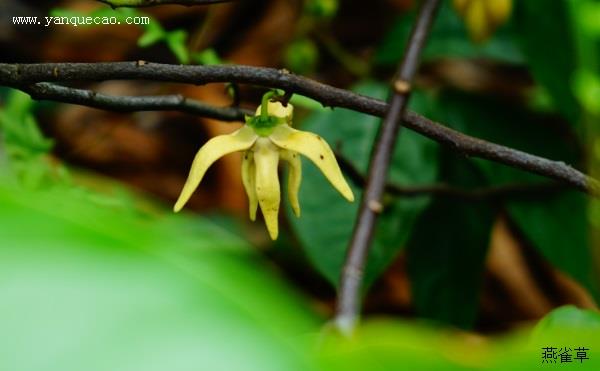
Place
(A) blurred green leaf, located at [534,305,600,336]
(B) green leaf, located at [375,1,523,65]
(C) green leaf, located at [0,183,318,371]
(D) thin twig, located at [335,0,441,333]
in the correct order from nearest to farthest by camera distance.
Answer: (C) green leaf, located at [0,183,318,371]
(D) thin twig, located at [335,0,441,333]
(A) blurred green leaf, located at [534,305,600,336]
(B) green leaf, located at [375,1,523,65]

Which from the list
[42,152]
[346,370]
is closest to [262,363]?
[346,370]

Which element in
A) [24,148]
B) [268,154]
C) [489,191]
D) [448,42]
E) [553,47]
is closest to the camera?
[268,154]

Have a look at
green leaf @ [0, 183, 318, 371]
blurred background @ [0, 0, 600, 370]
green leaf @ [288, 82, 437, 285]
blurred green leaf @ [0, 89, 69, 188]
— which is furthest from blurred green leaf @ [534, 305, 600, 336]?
blurred green leaf @ [0, 89, 69, 188]

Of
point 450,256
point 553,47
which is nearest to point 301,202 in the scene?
point 450,256

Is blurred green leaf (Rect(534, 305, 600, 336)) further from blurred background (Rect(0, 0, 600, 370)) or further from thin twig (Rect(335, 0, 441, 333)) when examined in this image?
thin twig (Rect(335, 0, 441, 333))

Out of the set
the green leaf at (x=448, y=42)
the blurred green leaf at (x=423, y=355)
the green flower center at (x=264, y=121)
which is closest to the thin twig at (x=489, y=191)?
the green leaf at (x=448, y=42)

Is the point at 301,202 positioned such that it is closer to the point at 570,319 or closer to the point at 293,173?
the point at 293,173
